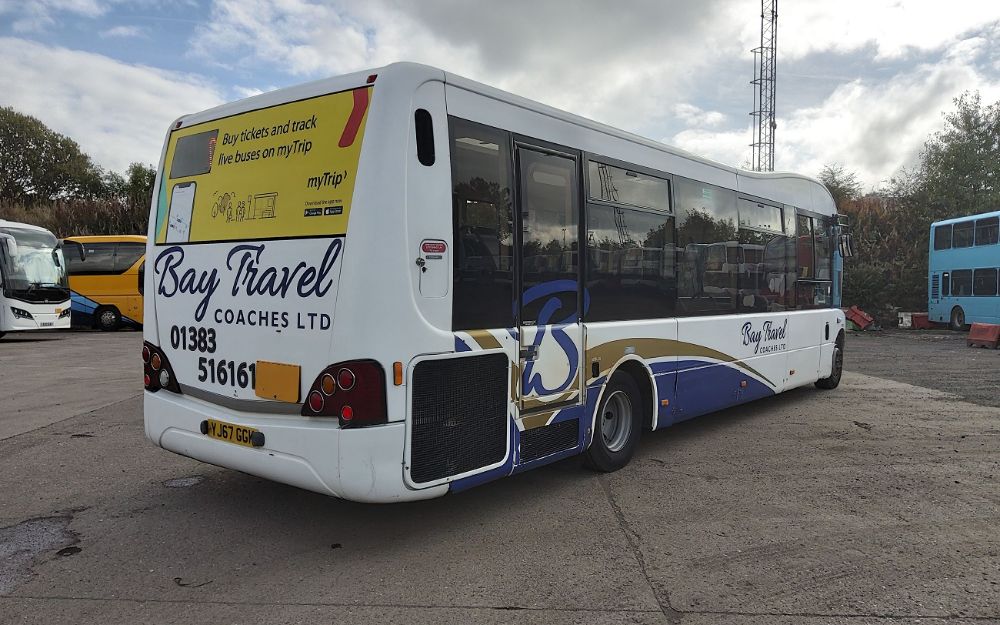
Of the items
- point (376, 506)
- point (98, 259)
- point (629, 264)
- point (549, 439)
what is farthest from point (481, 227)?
point (98, 259)

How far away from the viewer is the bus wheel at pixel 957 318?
24042 millimetres

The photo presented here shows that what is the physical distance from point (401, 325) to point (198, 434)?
181 centimetres

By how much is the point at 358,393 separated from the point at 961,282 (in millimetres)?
26479

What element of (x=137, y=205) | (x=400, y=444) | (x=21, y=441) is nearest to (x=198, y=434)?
(x=400, y=444)

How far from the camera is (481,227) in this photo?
4.43m

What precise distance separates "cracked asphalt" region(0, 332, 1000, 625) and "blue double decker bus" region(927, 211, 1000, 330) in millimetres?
18937

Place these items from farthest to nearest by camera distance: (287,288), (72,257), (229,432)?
(72,257) → (229,432) → (287,288)

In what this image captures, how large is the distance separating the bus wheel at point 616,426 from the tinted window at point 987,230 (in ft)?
73.8

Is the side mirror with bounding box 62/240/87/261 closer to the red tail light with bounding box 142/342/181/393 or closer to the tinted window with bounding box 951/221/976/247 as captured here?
the red tail light with bounding box 142/342/181/393

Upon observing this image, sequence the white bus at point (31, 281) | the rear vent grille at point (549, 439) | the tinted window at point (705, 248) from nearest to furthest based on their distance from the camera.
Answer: the rear vent grille at point (549, 439) < the tinted window at point (705, 248) < the white bus at point (31, 281)

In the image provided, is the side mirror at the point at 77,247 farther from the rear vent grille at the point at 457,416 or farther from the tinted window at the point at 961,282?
the tinted window at the point at 961,282

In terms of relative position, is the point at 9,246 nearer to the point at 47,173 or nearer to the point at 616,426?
the point at 616,426

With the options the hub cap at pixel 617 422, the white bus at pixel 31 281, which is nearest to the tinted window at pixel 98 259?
the white bus at pixel 31 281

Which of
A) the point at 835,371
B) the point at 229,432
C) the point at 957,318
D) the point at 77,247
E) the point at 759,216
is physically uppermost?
the point at 77,247
